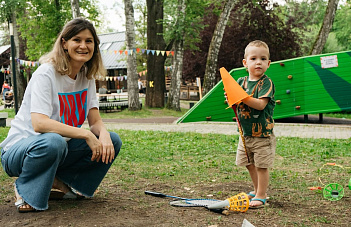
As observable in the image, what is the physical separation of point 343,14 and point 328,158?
30614 mm

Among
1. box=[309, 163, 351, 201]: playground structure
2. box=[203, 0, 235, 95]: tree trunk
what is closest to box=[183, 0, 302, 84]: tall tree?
box=[203, 0, 235, 95]: tree trunk

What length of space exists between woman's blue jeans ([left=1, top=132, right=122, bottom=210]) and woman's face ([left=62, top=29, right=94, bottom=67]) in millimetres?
620

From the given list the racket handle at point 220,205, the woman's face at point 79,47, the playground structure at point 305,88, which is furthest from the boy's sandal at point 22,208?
the playground structure at point 305,88

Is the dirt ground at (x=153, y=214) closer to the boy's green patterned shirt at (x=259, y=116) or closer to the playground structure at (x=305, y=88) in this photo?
the boy's green patterned shirt at (x=259, y=116)

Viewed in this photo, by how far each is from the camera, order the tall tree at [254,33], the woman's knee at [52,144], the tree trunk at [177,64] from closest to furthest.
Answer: the woman's knee at [52,144]
the tree trunk at [177,64]
the tall tree at [254,33]

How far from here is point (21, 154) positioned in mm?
2863

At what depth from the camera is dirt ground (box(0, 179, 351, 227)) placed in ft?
9.09

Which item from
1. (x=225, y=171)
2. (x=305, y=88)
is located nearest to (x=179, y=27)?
(x=305, y=88)

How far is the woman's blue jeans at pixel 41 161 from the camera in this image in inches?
110

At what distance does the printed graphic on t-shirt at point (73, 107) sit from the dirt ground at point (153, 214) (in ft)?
2.17

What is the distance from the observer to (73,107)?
10.5ft

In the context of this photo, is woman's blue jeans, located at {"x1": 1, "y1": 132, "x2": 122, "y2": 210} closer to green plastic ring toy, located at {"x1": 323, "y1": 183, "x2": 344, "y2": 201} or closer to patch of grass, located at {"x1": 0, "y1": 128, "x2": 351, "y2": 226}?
patch of grass, located at {"x1": 0, "y1": 128, "x2": 351, "y2": 226}

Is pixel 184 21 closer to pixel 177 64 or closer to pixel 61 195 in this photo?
pixel 177 64

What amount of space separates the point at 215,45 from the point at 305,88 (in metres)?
5.38
